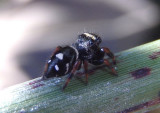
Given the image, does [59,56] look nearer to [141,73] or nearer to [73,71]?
[73,71]

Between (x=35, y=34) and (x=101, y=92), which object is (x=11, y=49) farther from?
(x=101, y=92)

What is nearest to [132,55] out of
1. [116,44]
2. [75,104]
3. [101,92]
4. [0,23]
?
[101,92]

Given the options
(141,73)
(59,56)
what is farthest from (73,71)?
(141,73)

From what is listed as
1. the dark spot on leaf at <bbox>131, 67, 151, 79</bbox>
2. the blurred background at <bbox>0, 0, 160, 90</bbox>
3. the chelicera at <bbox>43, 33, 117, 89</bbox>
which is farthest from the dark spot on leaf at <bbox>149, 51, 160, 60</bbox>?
the blurred background at <bbox>0, 0, 160, 90</bbox>

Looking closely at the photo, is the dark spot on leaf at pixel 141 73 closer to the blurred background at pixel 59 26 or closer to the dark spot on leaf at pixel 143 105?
the dark spot on leaf at pixel 143 105

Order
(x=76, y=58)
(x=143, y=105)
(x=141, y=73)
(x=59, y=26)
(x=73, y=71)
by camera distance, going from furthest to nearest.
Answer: (x=59, y=26), (x=76, y=58), (x=73, y=71), (x=141, y=73), (x=143, y=105)
